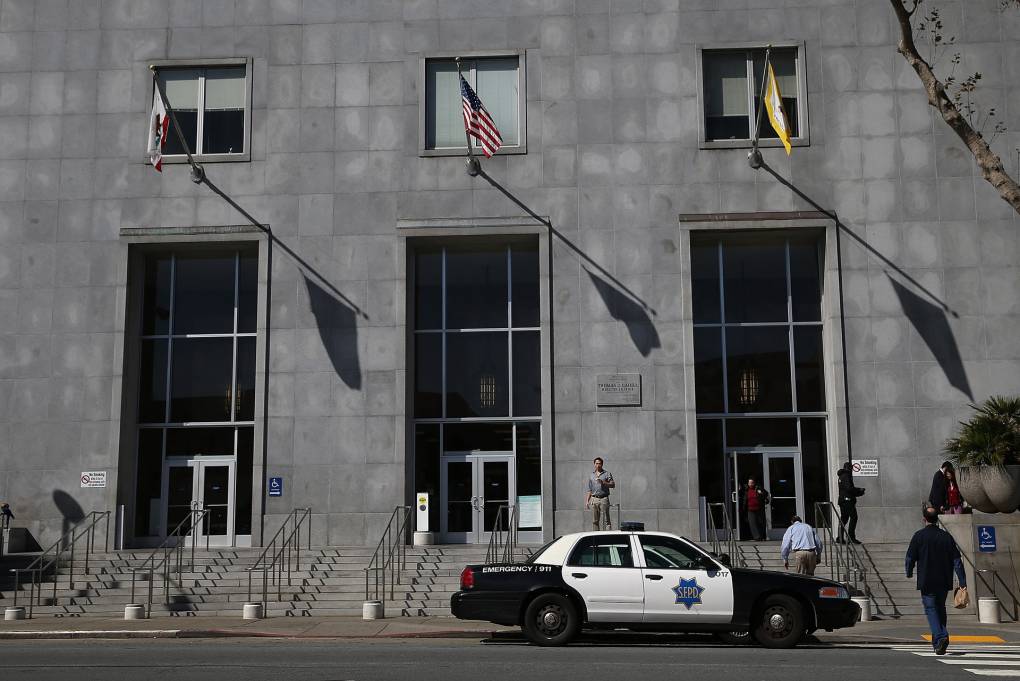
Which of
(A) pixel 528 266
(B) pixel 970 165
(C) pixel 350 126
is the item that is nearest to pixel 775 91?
(B) pixel 970 165

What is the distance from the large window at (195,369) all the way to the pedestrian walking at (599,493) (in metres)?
8.80

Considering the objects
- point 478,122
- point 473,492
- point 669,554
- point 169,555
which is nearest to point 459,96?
point 478,122

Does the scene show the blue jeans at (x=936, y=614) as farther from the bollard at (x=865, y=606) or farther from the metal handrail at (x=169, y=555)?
the metal handrail at (x=169, y=555)

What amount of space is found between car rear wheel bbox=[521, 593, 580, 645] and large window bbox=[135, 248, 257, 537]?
1398cm

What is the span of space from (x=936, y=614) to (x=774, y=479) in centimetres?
1320

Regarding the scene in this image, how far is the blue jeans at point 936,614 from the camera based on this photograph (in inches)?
553

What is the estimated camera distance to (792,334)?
90.5ft

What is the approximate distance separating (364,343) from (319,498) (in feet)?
12.8

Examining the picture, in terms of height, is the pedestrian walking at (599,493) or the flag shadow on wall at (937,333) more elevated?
the flag shadow on wall at (937,333)

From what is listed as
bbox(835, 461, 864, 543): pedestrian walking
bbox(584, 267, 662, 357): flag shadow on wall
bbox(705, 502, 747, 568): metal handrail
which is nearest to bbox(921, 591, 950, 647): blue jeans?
bbox(705, 502, 747, 568): metal handrail

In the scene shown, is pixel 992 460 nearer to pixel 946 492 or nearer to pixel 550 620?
pixel 946 492

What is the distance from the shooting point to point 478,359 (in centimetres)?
2812

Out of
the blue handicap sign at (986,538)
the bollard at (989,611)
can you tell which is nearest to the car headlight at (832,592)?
the bollard at (989,611)

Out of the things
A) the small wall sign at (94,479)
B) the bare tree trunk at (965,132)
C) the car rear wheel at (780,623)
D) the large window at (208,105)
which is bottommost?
the car rear wheel at (780,623)
